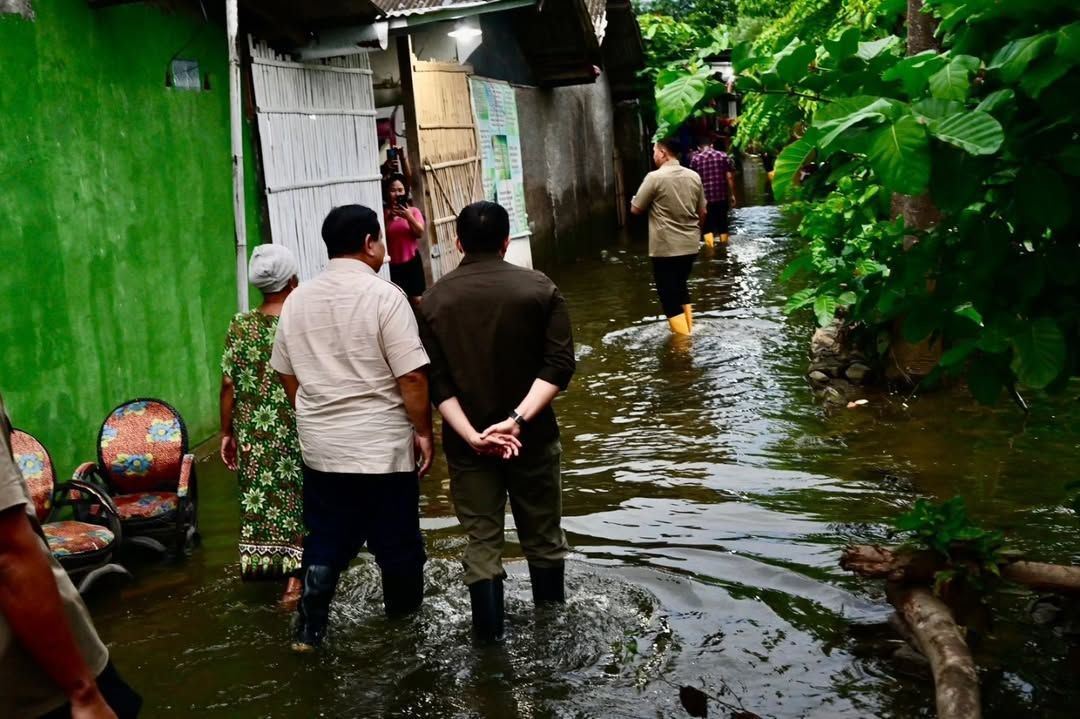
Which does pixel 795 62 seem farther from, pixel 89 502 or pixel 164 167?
pixel 164 167

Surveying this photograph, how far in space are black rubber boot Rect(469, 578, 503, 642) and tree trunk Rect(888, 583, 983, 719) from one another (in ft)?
5.13

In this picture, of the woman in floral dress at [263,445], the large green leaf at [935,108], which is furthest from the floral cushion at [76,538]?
the large green leaf at [935,108]

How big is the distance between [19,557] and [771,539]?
4.47m

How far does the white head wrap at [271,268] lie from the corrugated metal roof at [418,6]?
463cm

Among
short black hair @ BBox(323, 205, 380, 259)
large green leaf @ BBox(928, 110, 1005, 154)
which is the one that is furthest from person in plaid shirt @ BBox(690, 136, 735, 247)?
large green leaf @ BBox(928, 110, 1005, 154)

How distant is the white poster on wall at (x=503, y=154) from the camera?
14.9 meters

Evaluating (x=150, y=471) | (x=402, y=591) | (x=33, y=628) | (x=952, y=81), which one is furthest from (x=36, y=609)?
(x=150, y=471)

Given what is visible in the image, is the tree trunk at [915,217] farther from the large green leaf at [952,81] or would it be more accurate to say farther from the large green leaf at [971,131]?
the large green leaf at [971,131]

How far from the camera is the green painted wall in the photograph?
643 cm

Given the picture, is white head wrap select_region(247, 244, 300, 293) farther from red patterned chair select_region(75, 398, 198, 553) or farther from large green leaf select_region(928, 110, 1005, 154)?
large green leaf select_region(928, 110, 1005, 154)

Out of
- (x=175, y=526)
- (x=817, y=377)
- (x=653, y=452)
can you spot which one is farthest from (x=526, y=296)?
(x=817, y=377)

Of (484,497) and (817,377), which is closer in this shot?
(484,497)

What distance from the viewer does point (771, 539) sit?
6051 mm

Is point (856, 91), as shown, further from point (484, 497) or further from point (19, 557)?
point (19, 557)
